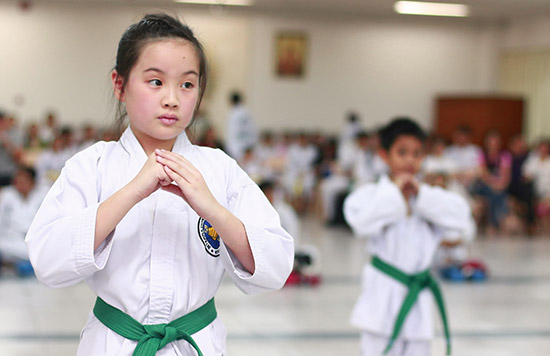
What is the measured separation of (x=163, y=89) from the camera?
169 centimetres

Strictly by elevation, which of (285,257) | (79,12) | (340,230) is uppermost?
(79,12)

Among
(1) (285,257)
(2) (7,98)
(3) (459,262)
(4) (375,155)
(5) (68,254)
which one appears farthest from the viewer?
(2) (7,98)

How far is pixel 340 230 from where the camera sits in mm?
10836

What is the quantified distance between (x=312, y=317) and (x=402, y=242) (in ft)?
7.58

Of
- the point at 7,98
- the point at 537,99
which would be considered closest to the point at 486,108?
the point at 537,99

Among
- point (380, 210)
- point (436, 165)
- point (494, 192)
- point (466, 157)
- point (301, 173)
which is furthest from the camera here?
point (301, 173)

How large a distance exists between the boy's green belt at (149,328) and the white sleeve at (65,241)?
0.12m

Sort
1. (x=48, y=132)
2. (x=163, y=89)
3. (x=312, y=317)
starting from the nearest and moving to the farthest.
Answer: (x=163, y=89) < (x=312, y=317) < (x=48, y=132)

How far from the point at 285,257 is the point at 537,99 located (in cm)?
1516

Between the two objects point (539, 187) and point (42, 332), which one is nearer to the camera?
point (42, 332)

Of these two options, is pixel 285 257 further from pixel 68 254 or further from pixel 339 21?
pixel 339 21

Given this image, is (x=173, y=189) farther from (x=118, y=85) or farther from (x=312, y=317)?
(x=312, y=317)

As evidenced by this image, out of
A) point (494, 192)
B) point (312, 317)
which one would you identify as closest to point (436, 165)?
point (494, 192)

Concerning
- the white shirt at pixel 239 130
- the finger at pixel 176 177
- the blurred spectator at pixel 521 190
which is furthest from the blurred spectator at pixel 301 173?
the finger at pixel 176 177
